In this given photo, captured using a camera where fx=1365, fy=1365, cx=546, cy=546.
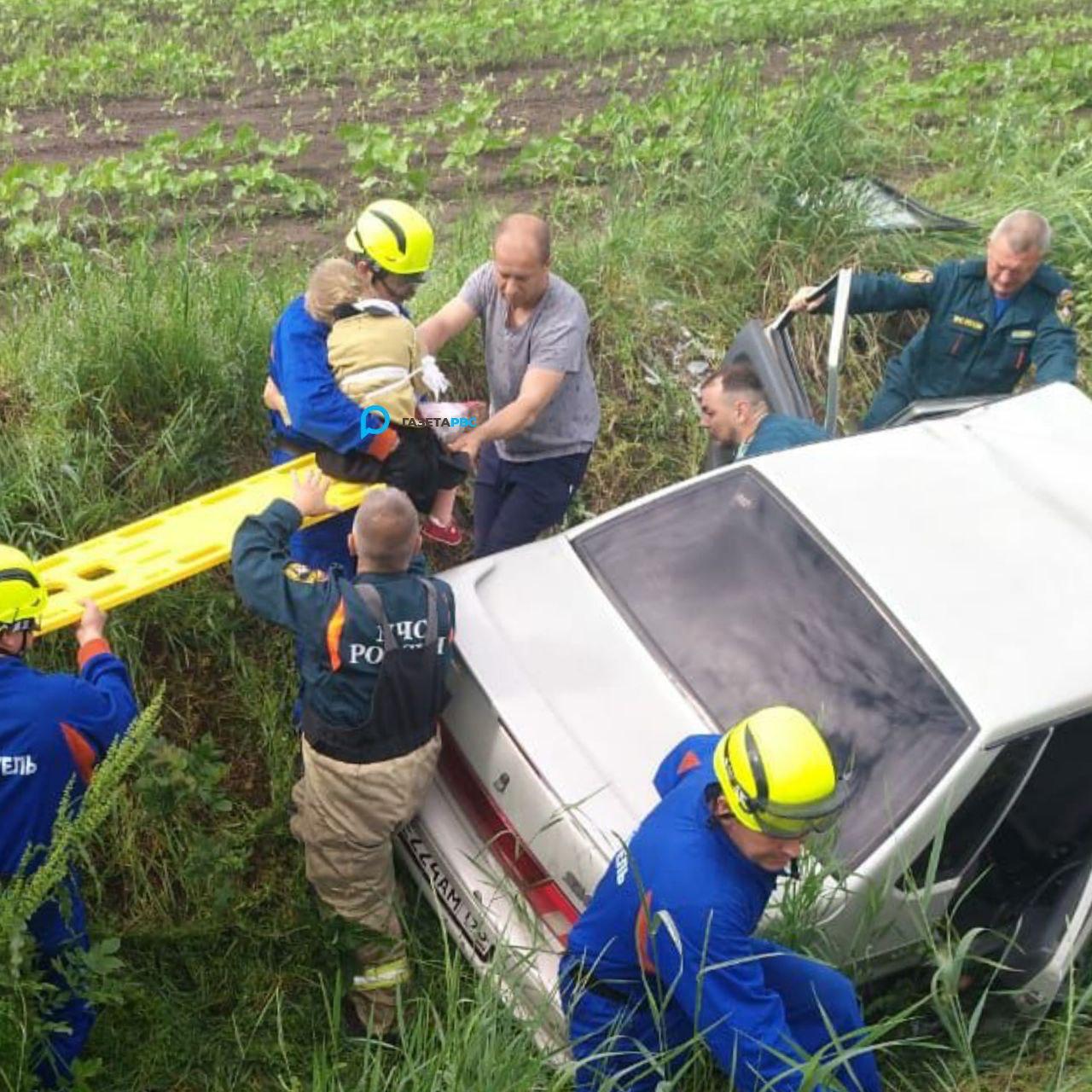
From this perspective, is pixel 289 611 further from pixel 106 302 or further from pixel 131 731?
pixel 106 302

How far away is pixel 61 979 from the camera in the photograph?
3611mm

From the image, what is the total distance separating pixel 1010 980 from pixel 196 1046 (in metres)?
2.41

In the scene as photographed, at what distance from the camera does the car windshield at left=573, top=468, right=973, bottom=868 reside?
3.85 metres

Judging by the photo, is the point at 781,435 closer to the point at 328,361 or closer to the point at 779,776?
the point at 328,361

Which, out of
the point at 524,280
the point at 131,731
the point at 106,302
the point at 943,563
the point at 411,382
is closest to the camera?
the point at 131,731

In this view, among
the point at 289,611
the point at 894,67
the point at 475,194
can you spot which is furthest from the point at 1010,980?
the point at 894,67

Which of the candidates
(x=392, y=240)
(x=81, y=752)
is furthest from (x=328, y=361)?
(x=81, y=752)

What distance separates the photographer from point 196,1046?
3.99 metres

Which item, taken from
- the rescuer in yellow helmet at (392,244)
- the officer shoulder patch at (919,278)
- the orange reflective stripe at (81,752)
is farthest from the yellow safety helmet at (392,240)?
the officer shoulder patch at (919,278)

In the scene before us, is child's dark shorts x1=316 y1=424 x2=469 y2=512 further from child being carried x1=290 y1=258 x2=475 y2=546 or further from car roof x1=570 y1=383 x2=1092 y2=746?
car roof x1=570 y1=383 x2=1092 y2=746

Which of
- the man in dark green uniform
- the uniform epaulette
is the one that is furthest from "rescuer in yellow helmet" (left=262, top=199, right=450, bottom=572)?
the uniform epaulette

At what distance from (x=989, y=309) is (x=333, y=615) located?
3737 millimetres

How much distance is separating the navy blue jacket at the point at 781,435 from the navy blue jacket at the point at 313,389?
1.47 metres

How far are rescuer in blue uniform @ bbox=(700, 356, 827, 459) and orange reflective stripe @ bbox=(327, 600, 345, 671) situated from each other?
190 cm
